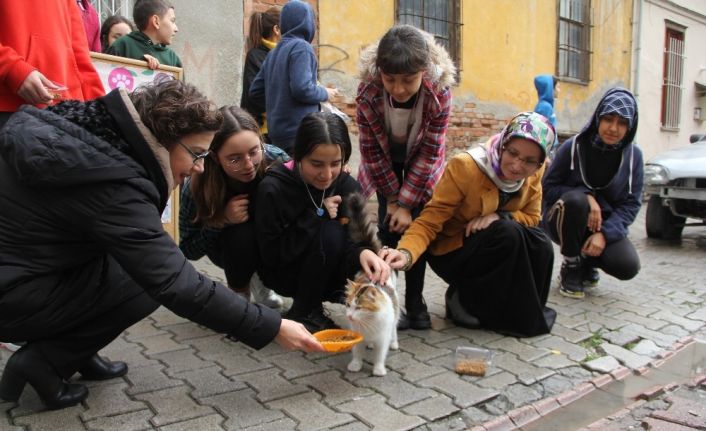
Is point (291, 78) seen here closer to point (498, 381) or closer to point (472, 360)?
point (472, 360)

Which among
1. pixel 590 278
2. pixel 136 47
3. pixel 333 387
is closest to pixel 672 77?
pixel 590 278

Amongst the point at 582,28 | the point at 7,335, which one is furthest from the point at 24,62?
the point at 582,28

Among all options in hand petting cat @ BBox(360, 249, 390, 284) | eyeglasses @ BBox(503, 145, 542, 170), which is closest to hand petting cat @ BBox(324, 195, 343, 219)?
hand petting cat @ BBox(360, 249, 390, 284)

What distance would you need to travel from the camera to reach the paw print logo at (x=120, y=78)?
4008 millimetres

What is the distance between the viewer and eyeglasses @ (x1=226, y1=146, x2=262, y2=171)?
285 cm

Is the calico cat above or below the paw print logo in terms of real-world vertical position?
below

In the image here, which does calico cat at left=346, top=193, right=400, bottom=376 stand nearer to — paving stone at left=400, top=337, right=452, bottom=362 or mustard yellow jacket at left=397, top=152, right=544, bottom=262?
paving stone at left=400, top=337, right=452, bottom=362

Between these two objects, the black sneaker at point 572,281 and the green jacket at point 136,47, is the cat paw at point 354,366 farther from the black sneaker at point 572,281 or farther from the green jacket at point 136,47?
the green jacket at point 136,47

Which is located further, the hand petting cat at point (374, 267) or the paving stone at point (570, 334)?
the paving stone at point (570, 334)

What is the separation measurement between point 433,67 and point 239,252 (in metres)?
1.44

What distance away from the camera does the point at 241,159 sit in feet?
9.37

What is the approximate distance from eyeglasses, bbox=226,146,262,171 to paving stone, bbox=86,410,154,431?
4.13ft

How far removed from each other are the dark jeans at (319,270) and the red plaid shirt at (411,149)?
1.80 feet

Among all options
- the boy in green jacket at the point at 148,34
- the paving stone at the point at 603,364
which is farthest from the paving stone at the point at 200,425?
the boy in green jacket at the point at 148,34
